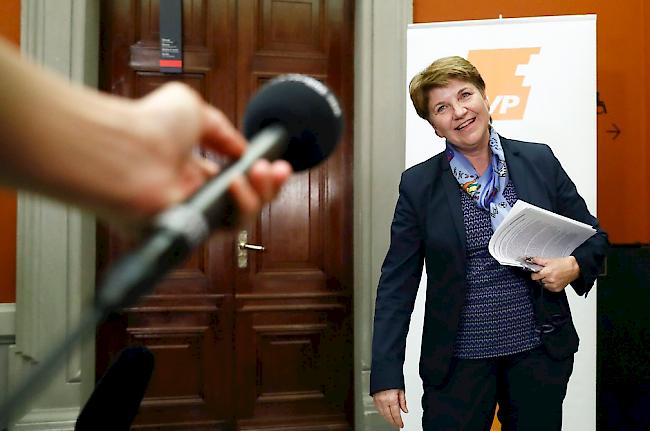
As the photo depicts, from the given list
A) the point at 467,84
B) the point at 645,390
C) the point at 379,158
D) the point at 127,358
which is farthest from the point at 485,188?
the point at 645,390

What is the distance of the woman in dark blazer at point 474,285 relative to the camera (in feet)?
5.07

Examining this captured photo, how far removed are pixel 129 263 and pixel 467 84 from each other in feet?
4.97

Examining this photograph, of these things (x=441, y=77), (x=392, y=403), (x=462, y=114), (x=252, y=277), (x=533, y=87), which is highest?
(x=533, y=87)

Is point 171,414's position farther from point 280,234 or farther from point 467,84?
point 467,84

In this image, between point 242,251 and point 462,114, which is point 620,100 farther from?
point 242,251

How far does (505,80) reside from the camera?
255 cm

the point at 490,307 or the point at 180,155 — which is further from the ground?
the point at 180,155

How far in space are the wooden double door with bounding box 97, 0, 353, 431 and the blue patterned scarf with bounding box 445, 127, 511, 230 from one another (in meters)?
1.55

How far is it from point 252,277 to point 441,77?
5.87ft

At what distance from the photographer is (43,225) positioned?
8.98ft

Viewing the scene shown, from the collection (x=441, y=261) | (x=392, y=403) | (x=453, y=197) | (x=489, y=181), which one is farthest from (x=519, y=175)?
(x=392, y=403)

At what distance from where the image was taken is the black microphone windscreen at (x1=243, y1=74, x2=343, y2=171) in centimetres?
58

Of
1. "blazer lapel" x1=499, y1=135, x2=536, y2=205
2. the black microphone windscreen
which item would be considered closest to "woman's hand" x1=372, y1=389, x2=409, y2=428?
"blazer lapel" x1=499, y1=135, x2=536, y2=205

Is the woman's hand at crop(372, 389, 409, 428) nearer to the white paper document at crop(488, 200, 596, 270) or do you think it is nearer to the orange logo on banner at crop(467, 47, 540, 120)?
the white paper document at crop(488, 200, 596, 270)
